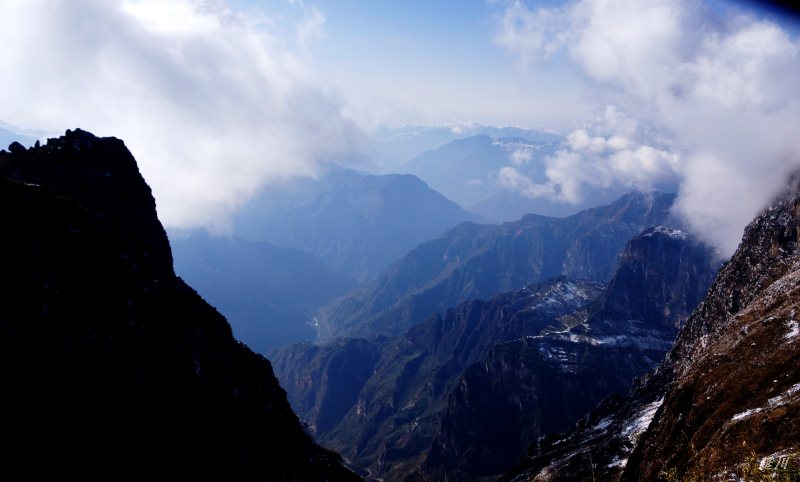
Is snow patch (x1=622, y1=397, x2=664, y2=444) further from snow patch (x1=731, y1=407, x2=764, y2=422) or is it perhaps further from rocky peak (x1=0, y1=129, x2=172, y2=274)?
rocky peak (x1=0, y1=129, x2=172, y2=274)

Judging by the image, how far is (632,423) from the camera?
4545 inches

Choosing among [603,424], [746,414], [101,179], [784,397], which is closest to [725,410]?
[746,414]

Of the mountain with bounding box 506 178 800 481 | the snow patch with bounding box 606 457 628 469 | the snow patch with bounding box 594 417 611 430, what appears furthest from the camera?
the snow patch with bounding box 594 417 611 430

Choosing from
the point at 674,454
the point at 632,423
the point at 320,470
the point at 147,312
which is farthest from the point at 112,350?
the point at 632,423

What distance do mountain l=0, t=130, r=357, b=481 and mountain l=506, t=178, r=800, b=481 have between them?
131ft

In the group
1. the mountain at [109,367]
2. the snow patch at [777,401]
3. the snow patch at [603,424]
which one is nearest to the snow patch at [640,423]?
the snow patch at [603,424]

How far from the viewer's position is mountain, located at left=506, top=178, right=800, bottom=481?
154ft

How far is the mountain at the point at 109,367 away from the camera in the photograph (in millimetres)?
35750

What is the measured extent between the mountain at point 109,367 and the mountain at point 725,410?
3982 cm

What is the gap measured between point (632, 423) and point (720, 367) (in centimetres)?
4759

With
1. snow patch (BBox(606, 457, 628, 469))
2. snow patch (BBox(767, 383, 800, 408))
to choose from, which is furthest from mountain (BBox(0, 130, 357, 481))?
snow patch (BBox(767, 383, 800, 408))

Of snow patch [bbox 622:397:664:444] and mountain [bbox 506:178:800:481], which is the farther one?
snow patch [bbox 622:397:664:444]

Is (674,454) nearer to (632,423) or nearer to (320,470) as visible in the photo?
(320,470)

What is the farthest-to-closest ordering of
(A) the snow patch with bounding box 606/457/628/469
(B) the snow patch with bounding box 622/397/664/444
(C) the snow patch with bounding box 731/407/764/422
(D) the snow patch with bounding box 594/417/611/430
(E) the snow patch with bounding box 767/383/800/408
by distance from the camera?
(D) the snow patch with bounding box 594/417/611/430 → (B) the snow patch with bounding box 622/397/664/444 → (A) the snow patch with bounding box 606/457/628/469 → (C) the snow patch with bounding box 731/407/764/422 → (E) the snow patch with bounding box 767/383/800/408
